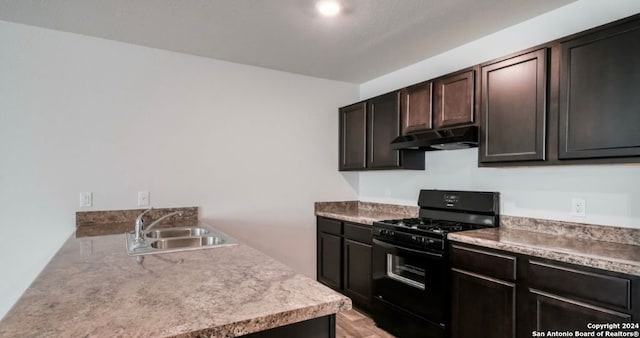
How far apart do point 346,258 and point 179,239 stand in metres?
1.62

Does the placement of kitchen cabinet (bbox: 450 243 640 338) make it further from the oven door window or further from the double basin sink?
the double basin sink

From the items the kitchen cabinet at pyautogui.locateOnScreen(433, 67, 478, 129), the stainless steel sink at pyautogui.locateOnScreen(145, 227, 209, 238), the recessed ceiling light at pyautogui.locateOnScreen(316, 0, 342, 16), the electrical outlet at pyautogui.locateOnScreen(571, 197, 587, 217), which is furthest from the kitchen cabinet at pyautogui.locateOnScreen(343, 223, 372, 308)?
the recessed ceiling light at pyautogui.locateOnScreen(316, 0, 342, 16)

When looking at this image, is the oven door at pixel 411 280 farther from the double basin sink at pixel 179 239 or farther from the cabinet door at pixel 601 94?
the double basin sink at pixel 179 239

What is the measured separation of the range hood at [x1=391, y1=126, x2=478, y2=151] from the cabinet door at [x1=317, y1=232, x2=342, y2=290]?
1192 millimetres

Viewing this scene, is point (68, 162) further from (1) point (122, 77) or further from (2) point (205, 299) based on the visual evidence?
(2) point (205, 299)

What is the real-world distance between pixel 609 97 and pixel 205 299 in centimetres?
217

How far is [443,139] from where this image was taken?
2.53 meters

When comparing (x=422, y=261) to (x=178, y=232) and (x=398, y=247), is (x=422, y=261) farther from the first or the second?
(x=178, y=232)

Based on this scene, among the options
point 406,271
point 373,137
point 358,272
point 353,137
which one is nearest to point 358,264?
point 358,272

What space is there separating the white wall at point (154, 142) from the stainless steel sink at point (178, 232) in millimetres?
464

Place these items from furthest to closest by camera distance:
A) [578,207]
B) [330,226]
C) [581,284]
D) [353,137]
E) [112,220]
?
1. [353,137]
2. [330,226]
3. [112,220]
4. [578,207]
5. [581,284]

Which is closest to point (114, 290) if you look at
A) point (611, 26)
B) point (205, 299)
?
point (205, 299)

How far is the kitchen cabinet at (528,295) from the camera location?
5.07ft

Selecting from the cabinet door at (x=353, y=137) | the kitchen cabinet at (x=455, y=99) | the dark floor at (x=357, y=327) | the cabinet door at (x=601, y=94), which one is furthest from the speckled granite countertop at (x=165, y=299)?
the cabinet door at (x=353, y=137)
